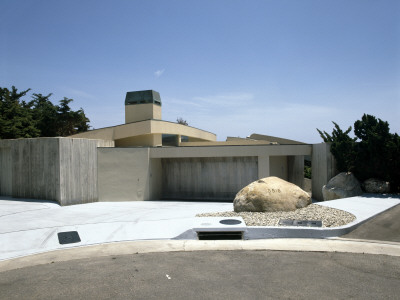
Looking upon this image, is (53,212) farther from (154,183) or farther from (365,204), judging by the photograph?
(365,204)

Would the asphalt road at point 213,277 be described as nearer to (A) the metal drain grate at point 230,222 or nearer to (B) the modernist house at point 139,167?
(A) the metal drain grate at point 230,222

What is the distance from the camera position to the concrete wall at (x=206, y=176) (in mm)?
15734

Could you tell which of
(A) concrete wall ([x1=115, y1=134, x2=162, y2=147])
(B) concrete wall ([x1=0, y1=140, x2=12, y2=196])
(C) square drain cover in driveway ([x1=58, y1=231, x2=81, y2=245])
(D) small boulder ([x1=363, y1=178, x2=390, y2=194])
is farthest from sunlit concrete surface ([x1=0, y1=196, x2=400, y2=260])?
(A) concrete wall ([x1=115, y1=134, x2=162, y2=147])

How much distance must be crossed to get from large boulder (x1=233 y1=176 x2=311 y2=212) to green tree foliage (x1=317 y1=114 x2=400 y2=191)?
3.92 m

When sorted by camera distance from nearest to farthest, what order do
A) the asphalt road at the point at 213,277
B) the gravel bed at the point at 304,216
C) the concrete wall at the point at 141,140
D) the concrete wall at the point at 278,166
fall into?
the asphalt road at the point at 213,277 → the gravel bed at the point at 304,216 → the concrete wall at the point at 278,166 → the concrete wall at the point at 141,140

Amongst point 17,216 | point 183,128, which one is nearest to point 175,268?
point 17,216

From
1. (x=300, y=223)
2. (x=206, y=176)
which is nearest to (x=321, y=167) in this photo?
(x=206, y=176)

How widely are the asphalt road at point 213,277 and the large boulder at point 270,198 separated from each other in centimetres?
318

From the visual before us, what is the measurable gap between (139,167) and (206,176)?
3432 millimetres

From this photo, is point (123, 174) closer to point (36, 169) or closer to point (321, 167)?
point (36, 169)

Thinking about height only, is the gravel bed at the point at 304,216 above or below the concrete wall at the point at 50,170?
below

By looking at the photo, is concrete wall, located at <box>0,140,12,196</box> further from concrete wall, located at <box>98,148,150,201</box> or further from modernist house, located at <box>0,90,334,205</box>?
concrete wall, located at <box>98,148,150,201</box>

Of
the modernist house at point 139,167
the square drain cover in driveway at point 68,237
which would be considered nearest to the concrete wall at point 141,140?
the modernist house at point 139,167

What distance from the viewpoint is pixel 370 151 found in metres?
12.5
